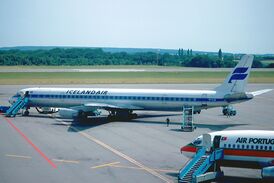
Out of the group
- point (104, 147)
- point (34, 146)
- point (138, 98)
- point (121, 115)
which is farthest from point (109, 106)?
point (34, 146)

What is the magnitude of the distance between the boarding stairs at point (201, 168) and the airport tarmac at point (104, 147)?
181 cm

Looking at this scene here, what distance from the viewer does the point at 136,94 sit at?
60000 mm

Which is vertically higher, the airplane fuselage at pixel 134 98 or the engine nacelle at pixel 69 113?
the airplane fuselage at pixel 134 98

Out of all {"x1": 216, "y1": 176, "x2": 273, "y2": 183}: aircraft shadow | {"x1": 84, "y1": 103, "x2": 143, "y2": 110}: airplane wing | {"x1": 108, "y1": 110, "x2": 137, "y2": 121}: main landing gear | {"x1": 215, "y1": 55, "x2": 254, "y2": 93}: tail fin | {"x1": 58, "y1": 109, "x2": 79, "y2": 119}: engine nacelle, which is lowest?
{"x1": 108, "y1": 110, "x2": 137, "y2": 121}: main landing gear

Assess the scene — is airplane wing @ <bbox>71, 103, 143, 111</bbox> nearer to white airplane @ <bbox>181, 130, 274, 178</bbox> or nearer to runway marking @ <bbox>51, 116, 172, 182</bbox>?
runway marking @ <bbox>51, 116, 172, 182</bbox>

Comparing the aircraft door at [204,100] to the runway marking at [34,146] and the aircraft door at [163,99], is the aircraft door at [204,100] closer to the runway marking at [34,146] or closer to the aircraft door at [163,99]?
the aircraft door at [163,99]

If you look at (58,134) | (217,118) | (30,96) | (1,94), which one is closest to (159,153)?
(58,134)

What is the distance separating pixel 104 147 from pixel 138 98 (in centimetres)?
1841

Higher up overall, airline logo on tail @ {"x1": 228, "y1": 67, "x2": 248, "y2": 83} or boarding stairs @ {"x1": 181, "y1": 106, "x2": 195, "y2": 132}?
airline logo on tail @ {"x1": 228, "y1": 67, "x2": 248, "y2": 83}

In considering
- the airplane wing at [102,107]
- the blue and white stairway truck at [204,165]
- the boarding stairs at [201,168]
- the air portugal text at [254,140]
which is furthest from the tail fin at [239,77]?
the boarding stairs at [201,168]

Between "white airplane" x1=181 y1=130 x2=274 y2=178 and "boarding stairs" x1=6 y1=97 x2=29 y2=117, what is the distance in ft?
134

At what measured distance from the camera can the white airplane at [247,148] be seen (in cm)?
2906

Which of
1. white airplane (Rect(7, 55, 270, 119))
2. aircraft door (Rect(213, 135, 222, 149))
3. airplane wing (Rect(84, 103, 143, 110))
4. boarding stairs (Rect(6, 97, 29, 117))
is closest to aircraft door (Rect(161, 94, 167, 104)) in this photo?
white airplane (Rect(7, 55, 270, 119))

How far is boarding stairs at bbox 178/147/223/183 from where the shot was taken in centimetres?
2834
